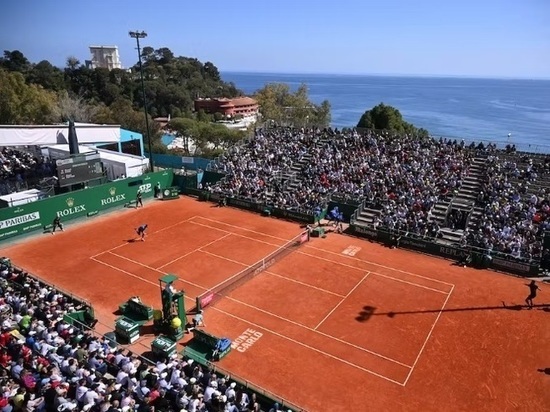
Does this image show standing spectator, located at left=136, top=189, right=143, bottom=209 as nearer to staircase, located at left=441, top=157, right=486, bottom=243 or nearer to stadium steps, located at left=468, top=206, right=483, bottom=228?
staircase, located at left=441, top=157, right=486, bottom=243

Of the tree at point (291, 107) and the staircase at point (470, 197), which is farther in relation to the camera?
the tree at point (291, 107)

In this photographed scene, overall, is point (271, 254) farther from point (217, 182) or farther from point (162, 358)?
point (217, 182)

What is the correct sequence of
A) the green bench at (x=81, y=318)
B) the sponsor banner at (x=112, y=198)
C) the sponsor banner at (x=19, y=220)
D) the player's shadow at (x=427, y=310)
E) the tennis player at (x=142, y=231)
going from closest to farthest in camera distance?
1. the green bench at (x=81, y=318)
2. the player's shadow at (x=427, y=310)
3. the tennis player at (x=142, y=231)
4. the sponsor banner at (x=19, y=220)
5. the sponsor banner at (x=112, y=198)

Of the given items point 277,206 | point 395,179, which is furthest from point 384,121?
point 277,206

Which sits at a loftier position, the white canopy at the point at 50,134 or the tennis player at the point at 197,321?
the white canopy at the point at 50,134

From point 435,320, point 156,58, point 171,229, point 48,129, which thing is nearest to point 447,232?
point 435,320

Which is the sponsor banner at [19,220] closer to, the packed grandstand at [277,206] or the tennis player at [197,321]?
the packed grandstand at [277,206]

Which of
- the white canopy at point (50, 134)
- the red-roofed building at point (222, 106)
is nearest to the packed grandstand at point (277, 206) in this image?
the white canopy at point (50, 134)
